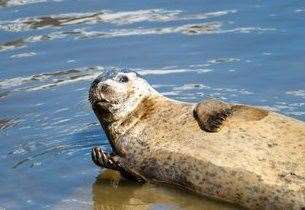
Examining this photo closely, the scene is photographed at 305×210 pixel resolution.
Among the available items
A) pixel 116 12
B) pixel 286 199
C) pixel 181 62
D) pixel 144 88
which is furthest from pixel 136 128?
pixel 116 12

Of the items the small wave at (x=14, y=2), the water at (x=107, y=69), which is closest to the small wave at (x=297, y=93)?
the water at (x=107, y=69)

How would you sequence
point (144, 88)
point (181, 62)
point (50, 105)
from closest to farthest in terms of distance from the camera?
point (144, 88)
point (50, 105)
point (181, 62)

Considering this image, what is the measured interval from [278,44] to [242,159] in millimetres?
3873

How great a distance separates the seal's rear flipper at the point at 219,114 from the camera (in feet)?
26.3

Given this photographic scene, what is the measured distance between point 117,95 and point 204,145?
100 centimetres

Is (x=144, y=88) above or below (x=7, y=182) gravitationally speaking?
above

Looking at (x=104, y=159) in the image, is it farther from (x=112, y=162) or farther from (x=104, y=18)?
(x=104, y=18)

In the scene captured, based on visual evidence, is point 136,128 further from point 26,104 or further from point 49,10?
point 49,10

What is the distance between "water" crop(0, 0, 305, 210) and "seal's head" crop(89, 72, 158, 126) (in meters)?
0.46

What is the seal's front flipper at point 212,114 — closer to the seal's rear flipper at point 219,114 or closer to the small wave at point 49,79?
the seal's rear flipper at point 219,114

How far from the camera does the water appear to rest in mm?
8438

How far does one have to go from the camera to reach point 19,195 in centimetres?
832

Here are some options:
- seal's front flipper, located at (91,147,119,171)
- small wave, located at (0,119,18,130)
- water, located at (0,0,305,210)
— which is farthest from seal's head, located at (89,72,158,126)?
small wave, located at (0,119,18,130)

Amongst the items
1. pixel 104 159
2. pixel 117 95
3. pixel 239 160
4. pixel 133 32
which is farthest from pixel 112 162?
pixel 133 32
